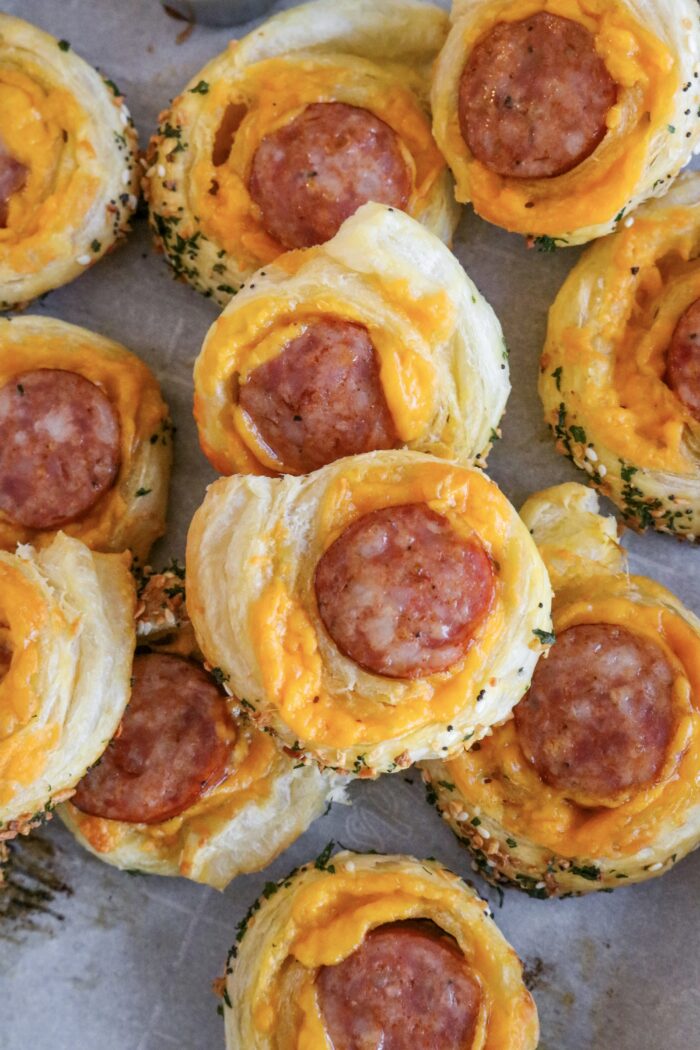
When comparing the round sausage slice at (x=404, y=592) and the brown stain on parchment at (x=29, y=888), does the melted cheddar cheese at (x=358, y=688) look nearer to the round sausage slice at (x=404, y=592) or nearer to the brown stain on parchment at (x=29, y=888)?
the round sausage slice at (x=404, y=592)

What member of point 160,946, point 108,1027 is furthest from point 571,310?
point 108,1027

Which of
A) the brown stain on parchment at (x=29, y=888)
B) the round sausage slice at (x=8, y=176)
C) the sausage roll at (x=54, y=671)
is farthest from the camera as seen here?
the brown stain on parchment at (x=29, y=888)

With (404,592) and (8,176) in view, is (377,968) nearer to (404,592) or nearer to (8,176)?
(404,592)

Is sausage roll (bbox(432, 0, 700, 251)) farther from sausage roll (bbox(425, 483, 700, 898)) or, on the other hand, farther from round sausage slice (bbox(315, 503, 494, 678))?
round sausage slice (bbox(315, 503, 494, 678))

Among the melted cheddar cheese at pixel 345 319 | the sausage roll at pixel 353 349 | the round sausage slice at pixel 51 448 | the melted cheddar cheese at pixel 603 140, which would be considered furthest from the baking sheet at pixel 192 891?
the melted cheddar cheese at pixel 345 319

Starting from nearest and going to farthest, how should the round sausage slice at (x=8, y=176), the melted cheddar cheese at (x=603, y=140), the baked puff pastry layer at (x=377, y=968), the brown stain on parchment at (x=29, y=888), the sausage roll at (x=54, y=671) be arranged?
the sausage roll at (x=54, y=671)
the baked puff pastry layer at (x=377, y=968)
the melted cheddar cheese at (x=603, y=140)
the round sausage slice at (x=8, y=176)
the brown stain on parchment at (x=29, y=888)

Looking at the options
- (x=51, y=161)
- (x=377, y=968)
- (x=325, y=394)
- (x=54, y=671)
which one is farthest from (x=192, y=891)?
(x=51, y=161)
